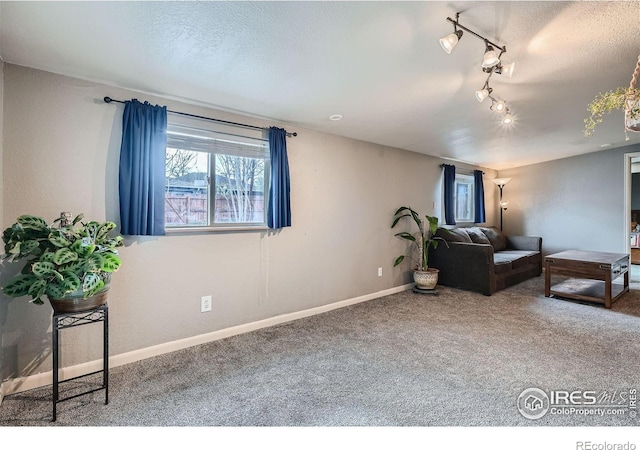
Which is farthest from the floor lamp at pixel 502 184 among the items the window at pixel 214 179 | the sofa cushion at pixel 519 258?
the window at pixel 214 179

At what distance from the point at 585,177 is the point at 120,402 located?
711cm

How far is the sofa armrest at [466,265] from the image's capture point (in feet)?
13.3

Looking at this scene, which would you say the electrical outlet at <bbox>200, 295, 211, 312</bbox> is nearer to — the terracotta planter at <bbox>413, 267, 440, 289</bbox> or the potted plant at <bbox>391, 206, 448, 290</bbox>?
the potted plant at <bbox>391, 206, 448, 290</bbox>

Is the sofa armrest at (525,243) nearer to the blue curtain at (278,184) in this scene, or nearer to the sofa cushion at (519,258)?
the sofa cushion at (519,258)

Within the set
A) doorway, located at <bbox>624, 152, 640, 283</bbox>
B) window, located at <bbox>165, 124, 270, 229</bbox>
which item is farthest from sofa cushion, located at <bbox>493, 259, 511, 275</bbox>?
window, located at <bbox>165, 124, 270, 229</bbox>

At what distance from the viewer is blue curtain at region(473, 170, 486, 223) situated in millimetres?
5754

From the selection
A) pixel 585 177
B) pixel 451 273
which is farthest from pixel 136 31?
pixel 585 177

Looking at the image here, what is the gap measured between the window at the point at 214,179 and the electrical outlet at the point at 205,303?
0.63m

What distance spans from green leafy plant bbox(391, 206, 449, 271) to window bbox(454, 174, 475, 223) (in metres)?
1.47

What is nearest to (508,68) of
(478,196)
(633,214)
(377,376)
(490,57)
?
(490,57)
